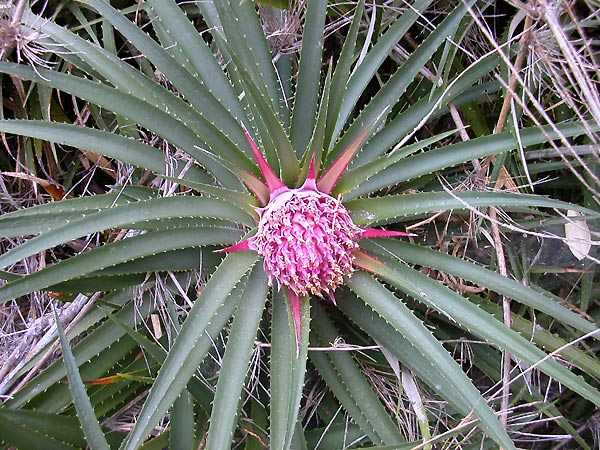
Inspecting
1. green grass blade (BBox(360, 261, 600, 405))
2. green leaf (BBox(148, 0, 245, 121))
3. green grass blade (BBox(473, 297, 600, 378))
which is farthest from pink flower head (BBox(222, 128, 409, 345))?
green grass blade (BBox(473, 297, 600, 378))

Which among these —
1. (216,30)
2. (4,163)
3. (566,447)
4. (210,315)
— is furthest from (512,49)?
(4,163)

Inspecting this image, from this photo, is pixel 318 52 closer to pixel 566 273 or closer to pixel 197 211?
pixel 197 211

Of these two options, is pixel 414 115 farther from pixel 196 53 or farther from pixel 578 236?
pixel 578 236

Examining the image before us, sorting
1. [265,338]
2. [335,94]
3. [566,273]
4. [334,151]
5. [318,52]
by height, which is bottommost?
[566,273]

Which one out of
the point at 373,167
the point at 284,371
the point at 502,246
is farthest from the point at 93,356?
the point at 502,246

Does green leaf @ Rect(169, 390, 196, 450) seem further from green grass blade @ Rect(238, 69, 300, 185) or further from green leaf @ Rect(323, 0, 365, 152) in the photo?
green leaf @ Rect(323, 0, 365, 152)

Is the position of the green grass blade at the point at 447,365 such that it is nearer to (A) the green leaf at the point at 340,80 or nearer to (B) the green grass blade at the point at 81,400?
(A) the green leaf at the point at 340,80
